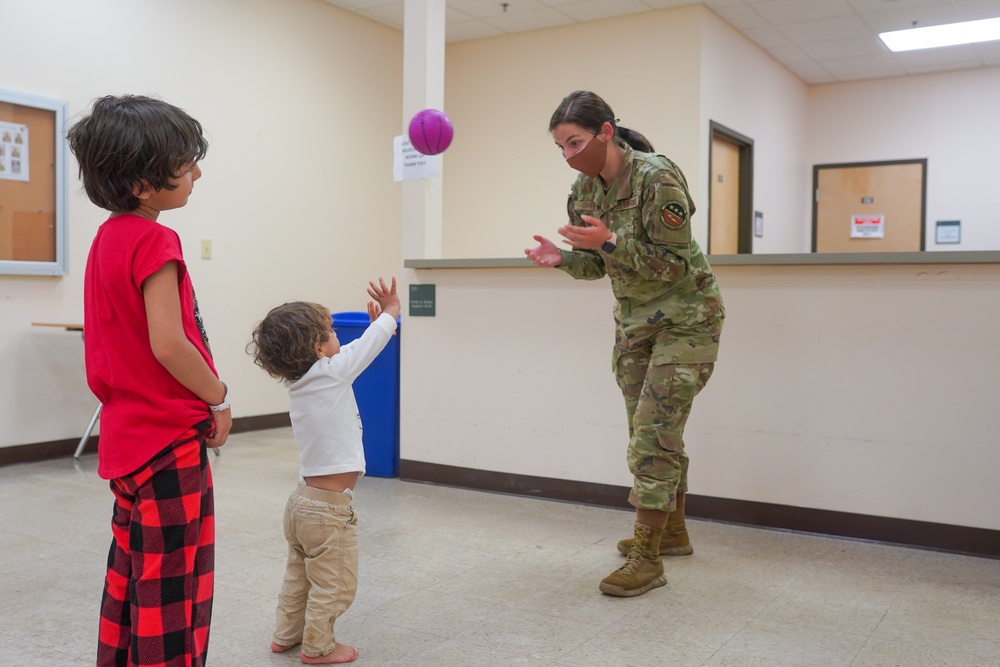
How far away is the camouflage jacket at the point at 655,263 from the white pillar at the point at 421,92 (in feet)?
4.74

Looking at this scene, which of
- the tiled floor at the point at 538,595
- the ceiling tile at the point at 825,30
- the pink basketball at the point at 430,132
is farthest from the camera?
the ceiling tile at the point at 825,30

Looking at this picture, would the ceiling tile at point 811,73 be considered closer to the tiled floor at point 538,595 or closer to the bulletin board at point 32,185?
the tiled floor at point 538,595

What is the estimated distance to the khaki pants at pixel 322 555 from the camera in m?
1.95

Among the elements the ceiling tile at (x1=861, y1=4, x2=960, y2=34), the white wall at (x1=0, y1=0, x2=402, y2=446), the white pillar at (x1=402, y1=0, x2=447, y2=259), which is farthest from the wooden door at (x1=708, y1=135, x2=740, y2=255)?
the white pillar at (x1=402, y1=0, x2=447, y2=259)

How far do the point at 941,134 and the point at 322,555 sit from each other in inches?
294

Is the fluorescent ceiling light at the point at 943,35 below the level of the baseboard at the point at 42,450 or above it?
above

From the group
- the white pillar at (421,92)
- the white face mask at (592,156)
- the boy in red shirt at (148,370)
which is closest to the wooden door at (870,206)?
the white pillar at (421,92)

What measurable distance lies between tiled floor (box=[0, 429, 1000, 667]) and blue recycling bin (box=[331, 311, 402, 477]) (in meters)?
0.59

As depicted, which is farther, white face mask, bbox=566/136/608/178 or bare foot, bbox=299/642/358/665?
white face mask, bbox=566/136/608/178

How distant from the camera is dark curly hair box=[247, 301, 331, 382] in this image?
192cm

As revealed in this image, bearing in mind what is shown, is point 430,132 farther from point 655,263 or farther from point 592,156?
point 655,263

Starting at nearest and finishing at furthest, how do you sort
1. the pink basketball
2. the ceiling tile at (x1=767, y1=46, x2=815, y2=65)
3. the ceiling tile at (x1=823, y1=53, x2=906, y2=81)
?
the pink basketball < the ceiling tile at (x1=767, y1=46, x2=815, y2=65) < the ceiling tile at (x1=823, y1=53, x2=906, y2=81)

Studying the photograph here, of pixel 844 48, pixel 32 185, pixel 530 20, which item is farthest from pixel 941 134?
pixel 32 185

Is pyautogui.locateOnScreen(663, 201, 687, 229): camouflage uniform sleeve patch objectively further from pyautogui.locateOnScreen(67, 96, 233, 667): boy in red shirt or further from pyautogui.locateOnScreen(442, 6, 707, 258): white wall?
pyautogui.locateOnScreen(442, 6, 707, 258): white wall
